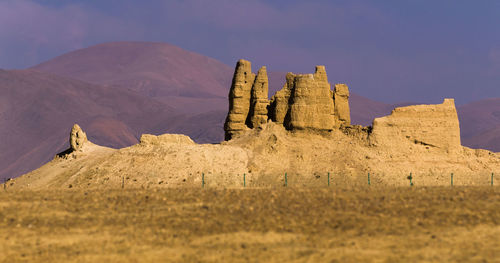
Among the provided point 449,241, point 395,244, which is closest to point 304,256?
point 395,244

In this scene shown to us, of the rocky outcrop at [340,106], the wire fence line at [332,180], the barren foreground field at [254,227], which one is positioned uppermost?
the rocky outcrop at [340,106]

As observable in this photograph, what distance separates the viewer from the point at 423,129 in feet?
162

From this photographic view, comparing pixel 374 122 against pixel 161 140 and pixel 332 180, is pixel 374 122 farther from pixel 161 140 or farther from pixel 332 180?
pixel 161 140

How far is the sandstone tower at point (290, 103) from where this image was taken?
162ft

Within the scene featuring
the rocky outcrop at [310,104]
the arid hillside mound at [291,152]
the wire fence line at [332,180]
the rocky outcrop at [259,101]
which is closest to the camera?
the wire fence line at [332,180]

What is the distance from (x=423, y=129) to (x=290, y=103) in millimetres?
9356

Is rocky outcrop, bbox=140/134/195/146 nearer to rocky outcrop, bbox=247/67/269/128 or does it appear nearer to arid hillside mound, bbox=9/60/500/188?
arid hillside mound, bbox=9/60/500/188

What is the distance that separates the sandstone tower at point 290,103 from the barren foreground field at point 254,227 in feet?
60.3

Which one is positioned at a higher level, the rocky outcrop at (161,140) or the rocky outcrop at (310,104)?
the rocky outcrop at (310,104)

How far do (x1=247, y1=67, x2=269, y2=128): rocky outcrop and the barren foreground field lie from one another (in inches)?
831

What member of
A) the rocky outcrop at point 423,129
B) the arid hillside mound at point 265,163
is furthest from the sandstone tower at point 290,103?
the rocky outcrop at point 423,129

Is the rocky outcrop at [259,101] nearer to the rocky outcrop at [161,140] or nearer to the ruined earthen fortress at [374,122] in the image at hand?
the ruined earthen fortress at [374,122]

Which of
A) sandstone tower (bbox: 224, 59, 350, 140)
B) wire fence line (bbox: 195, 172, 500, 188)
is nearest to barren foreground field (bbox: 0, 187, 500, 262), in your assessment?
wire fence line (bbox: 195, 172, 500, 188)

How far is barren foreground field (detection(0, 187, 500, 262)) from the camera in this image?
21.5 m
